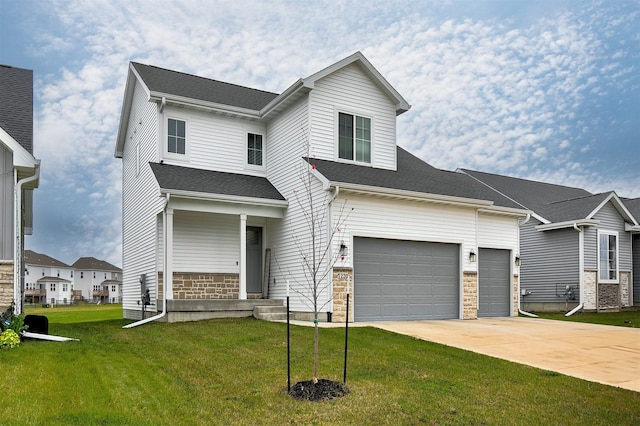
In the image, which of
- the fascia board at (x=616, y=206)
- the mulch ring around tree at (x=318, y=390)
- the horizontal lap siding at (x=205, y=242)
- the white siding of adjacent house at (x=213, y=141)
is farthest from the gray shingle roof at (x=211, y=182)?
the fascia board at (x=616, y=206)

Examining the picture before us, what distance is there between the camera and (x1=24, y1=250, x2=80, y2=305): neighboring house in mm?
68125

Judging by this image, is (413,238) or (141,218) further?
(141,218)

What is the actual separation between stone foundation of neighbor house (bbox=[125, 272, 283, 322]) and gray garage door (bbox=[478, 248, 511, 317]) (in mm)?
7435

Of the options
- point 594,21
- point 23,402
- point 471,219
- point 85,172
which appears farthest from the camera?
point 85,172

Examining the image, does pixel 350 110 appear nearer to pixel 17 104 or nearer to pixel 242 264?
pixel 242 264

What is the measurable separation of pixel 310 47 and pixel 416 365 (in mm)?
14311

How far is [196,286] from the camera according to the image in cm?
1641

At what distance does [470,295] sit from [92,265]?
7014 centimetres

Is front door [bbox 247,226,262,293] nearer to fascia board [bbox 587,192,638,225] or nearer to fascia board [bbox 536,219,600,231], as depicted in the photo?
fascia board [bbox 536,219,600,231]

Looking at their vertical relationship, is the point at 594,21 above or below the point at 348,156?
above

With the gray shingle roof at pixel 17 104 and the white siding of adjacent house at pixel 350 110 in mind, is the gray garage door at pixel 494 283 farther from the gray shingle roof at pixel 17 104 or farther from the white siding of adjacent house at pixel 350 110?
the gray shingle roof at pixel 17 104

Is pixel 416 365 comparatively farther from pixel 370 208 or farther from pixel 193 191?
pixel 193 191

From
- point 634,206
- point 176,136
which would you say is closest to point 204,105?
point 176,136

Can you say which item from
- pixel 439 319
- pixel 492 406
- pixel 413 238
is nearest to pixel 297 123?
pixel 413 238
